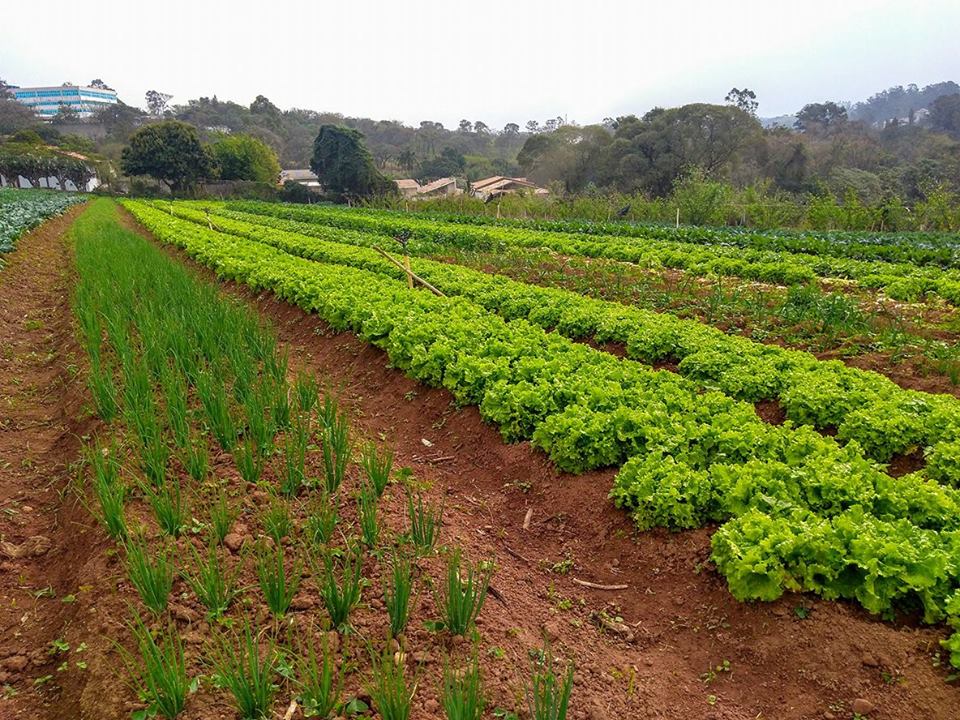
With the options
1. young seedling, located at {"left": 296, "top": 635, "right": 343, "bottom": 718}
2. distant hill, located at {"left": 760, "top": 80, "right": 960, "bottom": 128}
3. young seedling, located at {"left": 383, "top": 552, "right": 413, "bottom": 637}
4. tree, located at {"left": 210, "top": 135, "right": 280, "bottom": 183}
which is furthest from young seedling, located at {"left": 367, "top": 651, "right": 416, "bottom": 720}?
distant hill, located at {"left": 760, "top": 80, "right": 960, "bottom": 128}

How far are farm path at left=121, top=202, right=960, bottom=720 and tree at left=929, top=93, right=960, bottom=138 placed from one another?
88031 mm

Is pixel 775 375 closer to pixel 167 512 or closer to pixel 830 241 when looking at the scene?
pixel 167 512

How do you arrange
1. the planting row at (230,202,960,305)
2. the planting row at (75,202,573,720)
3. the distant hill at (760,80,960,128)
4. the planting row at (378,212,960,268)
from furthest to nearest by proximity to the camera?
the distant hill at (760,80,960,128) < the planting row at (378,212,960,268) < the planting row at (230,202,960,305) < the planting row at (75,202,573,720)

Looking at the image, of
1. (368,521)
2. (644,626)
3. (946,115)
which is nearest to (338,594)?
(368,521)

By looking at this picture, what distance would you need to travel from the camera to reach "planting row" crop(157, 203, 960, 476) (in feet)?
16.3

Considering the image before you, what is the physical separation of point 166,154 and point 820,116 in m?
81.2

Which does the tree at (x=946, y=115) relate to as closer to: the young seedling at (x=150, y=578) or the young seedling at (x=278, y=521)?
the young seedling at (x=278, y=521)

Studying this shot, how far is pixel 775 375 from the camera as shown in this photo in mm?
6148

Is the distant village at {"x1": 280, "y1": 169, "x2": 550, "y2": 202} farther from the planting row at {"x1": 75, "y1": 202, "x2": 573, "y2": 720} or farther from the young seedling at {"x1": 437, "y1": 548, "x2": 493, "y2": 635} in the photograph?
the young seedling at {"x1": 437, "y1": 548, "x2": 493, "y2": 635}

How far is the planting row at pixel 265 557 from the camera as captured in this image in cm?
259

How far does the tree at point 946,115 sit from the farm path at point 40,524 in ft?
293

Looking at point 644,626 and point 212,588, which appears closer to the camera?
point 212,588

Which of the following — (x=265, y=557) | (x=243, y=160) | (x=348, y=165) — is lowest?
(x=265, y=557)

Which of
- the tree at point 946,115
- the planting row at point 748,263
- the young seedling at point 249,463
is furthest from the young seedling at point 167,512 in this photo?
the tree at point 946,115
